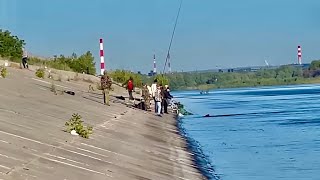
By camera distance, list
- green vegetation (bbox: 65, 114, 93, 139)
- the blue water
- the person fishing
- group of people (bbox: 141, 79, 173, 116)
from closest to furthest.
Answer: green vegetation (bbox: 65, 114, 93, 139) → the blue water → the person fishing → group of people (bbox: 141, 79, 173, 116)

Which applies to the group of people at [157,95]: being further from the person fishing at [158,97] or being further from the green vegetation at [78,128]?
the green vegetation at [78,128]

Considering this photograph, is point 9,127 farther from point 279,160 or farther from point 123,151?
point 279,160

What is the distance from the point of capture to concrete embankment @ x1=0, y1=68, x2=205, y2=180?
15820 millimetres

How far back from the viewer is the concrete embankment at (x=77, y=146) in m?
15.8

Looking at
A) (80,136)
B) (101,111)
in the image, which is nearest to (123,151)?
(80,136)

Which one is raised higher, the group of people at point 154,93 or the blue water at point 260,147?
the group of people at point 154,93

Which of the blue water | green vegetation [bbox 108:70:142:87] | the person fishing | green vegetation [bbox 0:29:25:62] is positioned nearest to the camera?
the blue water

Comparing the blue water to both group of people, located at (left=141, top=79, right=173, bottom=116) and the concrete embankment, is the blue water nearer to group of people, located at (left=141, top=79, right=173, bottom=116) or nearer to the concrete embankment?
the concrete embankment

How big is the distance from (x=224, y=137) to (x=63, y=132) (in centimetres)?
1630

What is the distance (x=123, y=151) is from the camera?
22.3 m

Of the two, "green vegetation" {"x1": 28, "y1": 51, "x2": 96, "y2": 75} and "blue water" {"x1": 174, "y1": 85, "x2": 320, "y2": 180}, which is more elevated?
"green vegetation" {"x1": 28, "y1": 51, "x2": 96, "y2": 75}

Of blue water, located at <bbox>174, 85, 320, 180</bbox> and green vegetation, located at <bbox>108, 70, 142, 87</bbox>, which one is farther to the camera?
green vegetation, located at <bbox>108, 70, 142, 87</bbox>

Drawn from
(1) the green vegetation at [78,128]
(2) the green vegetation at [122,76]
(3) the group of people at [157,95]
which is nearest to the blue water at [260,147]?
(3) the group of people at [157,95]

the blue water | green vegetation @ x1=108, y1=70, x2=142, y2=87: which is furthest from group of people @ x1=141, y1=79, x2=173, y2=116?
green vegetation @ x1=108, y1=70, x2=142, y2=87
